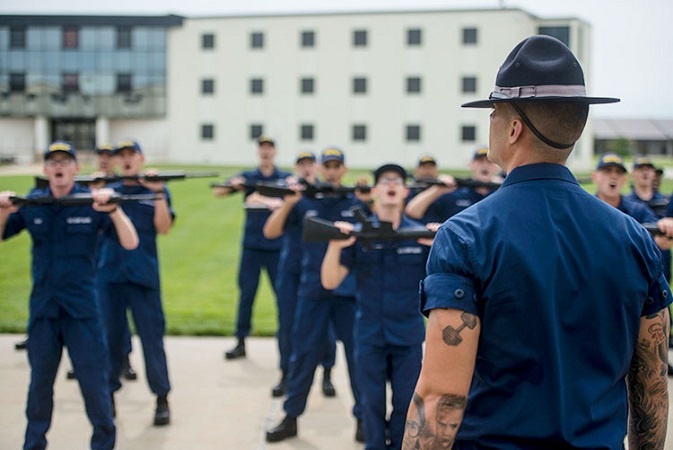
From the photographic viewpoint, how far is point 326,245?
22.6 feet

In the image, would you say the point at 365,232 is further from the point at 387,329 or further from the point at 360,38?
the point at 360,38

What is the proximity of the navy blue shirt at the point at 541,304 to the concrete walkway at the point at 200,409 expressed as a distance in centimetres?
419

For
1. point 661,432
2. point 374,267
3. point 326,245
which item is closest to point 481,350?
point 661,432

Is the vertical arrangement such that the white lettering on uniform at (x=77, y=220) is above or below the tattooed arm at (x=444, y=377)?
above

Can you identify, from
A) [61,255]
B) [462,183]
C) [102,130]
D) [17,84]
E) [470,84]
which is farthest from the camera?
[102,130]

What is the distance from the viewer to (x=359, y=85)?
46594 mm

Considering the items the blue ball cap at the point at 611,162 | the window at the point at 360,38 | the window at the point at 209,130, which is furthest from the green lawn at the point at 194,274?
the window at the point at 209,130

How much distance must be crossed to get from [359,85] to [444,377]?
45.4 meters

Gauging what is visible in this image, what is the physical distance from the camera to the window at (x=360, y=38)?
46062mm

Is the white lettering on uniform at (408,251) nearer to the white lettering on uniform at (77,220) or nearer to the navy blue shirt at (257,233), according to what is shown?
the white lettering on uniform at (77,220)

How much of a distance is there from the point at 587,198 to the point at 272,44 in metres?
46.5

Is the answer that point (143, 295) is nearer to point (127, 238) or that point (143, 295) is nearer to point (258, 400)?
point (127, 238)

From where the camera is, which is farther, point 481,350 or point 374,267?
point 374,267

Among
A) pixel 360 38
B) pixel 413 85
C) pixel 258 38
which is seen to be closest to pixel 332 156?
pixel 413 85
